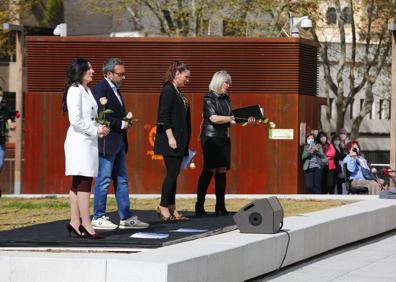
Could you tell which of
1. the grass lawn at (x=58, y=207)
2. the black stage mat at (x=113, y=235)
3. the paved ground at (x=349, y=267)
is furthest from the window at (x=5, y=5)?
the black stage mat at (x=113, y=235)

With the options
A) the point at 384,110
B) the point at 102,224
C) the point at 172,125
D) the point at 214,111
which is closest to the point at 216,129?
the point at 214,111

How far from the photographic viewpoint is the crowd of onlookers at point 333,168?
26.0m

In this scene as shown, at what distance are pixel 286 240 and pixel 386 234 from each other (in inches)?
205

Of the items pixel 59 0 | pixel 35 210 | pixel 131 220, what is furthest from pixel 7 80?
pixel 131 220

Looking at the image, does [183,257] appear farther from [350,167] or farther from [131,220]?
[350,167]

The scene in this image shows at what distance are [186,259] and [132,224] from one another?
126 inches

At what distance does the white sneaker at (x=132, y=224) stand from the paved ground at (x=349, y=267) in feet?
5.12

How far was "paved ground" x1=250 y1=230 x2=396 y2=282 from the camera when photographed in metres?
12.3

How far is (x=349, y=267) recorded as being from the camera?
1332cm

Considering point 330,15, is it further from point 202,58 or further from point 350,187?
point 350,187

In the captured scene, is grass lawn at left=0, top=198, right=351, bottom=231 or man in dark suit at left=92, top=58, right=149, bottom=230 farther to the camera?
grass lawn at left=0, top=198, right=351, bottom=231

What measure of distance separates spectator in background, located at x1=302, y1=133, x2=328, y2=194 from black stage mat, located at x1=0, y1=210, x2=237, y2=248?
12181 millimetres

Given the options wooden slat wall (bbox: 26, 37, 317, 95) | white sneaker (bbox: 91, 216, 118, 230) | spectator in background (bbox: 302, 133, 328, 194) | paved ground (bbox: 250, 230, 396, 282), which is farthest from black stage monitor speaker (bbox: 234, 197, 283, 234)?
wooden slat wall (bbox: 26, 37, 317, 95)

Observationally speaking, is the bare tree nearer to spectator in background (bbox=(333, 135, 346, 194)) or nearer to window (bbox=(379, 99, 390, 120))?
window (bbox=(379, 99, 390, 120))
